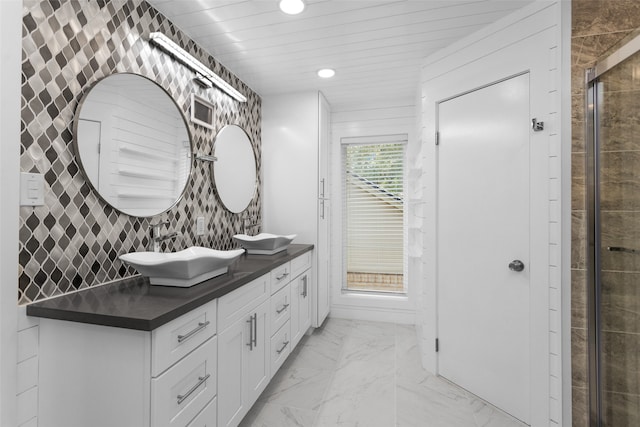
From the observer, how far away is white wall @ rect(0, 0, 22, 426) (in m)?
1.08

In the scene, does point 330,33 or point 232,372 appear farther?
point 330,33

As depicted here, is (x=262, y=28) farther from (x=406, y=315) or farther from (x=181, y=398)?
(x=406, y=315)

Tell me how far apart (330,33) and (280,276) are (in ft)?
5.55

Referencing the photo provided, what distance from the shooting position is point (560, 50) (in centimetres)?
170

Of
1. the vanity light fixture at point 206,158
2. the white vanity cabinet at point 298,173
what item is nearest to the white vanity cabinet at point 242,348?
the vanity light fixture at point 206,158

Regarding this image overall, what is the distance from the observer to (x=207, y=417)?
135 centimetres

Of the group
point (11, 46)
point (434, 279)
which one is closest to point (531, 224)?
point (434, 279)

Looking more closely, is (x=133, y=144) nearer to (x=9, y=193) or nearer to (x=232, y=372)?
(x=9, y=193)

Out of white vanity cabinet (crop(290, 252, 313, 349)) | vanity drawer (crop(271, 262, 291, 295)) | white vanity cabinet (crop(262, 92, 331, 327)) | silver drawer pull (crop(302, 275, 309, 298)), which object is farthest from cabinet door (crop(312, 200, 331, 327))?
vanity drawer (crop(271, 262, 291, 295))

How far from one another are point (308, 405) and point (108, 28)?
93.8 inches

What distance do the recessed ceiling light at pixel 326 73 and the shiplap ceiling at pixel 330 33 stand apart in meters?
0.06

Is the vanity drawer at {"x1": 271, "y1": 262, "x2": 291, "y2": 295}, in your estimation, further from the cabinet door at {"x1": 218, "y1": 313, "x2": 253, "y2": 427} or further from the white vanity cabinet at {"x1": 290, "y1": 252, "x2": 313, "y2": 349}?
the cabinet door at {"x1": 218, "y1": 313, "x2": 253, "y2": 427}

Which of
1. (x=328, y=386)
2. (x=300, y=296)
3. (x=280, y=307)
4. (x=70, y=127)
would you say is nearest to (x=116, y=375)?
(x=70, y=127)

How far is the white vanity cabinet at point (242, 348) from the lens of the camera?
1.48 m
